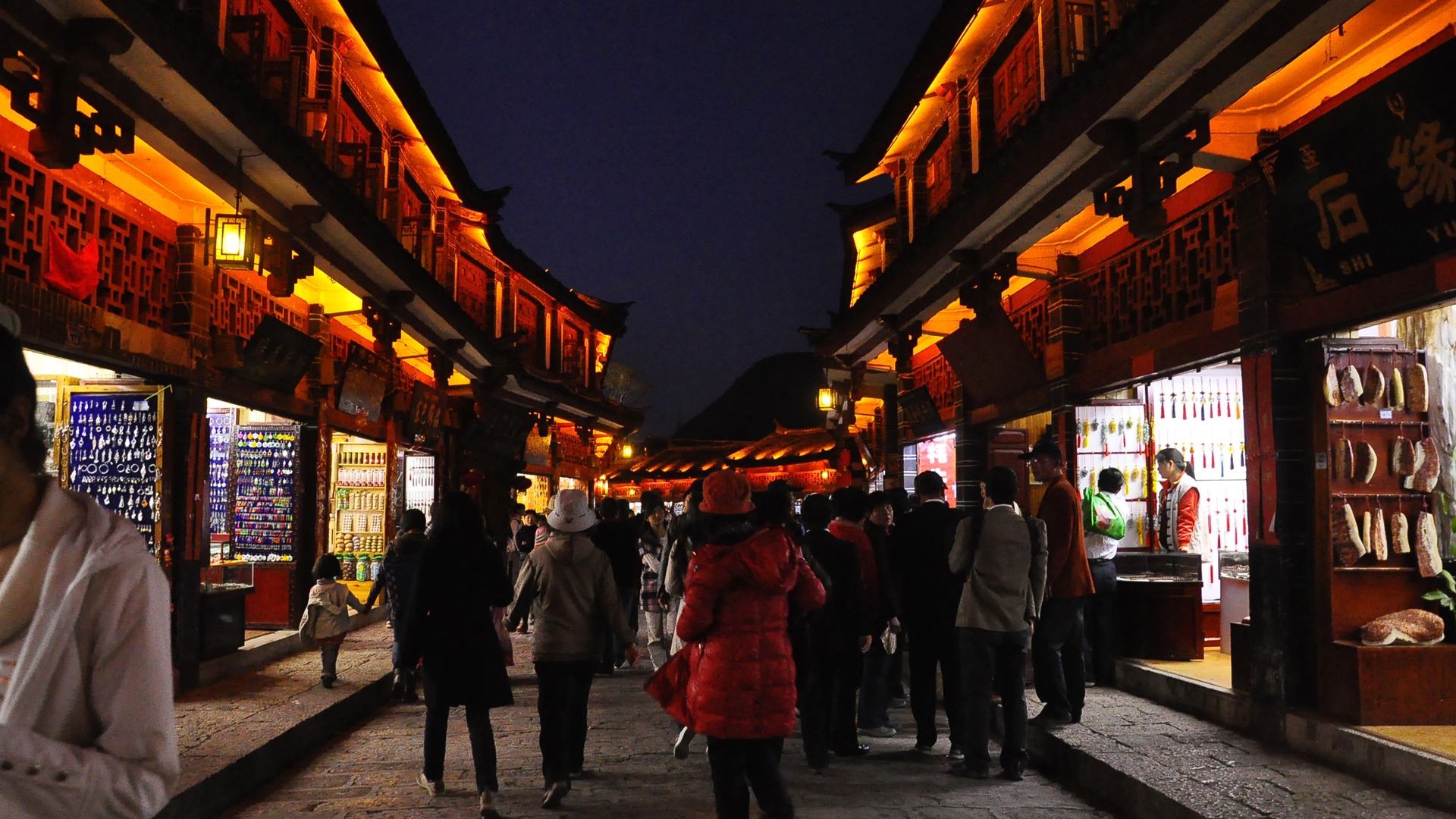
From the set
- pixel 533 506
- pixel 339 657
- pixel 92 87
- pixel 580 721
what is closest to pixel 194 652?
pixel 339 657

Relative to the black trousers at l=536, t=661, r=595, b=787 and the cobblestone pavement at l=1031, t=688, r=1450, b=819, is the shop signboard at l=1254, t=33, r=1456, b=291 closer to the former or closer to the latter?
the cobblestone pavement at l=1031, t=688, r=1450, b=819

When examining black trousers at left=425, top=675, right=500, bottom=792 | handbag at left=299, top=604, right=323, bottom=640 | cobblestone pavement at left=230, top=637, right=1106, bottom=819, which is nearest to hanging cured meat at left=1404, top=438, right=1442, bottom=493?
cobblestone pavement at left=230, top=637, right=1106, bottom=819

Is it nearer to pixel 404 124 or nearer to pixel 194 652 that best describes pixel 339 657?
pixel 194 652

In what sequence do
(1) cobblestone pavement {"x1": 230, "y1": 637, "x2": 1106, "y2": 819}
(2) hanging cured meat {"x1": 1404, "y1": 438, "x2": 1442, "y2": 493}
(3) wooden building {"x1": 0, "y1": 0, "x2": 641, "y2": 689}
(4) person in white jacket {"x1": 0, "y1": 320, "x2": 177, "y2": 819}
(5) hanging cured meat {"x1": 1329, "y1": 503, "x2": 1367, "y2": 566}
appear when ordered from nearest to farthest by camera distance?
(4) person in white jacket {"x1": 0, "y1": 320, "x2": 177, "y2": 819}, (1) cobblestone pavement {"x1": 230, "y1": 637, "x2": 1106, "y2": 819}, (3) wooden building {"x1": 0, "y1": 0, "x2": 641, "y2": 689}, (5) hanging cured meat {"x1": 1329, "y1": 503, "x2": 1367, "y2": 566}, (2) hanging cured meat {"x1": 1404, "y1": 438, "x2": 1442, "y2": 493}

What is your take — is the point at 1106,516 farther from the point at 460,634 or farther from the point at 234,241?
the point at 234,241

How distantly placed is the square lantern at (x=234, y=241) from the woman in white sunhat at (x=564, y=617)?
13.8 ft

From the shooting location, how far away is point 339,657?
12609mm

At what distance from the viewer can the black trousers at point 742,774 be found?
516cm

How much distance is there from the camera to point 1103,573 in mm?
9891

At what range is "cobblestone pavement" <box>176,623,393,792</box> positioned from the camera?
281 inches

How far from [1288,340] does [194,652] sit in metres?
9.89

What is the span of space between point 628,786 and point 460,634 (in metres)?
1.75

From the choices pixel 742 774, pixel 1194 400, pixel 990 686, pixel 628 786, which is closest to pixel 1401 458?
pixel 990 686

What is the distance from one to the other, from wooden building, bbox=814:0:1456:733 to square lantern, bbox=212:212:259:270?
22.5 feet
